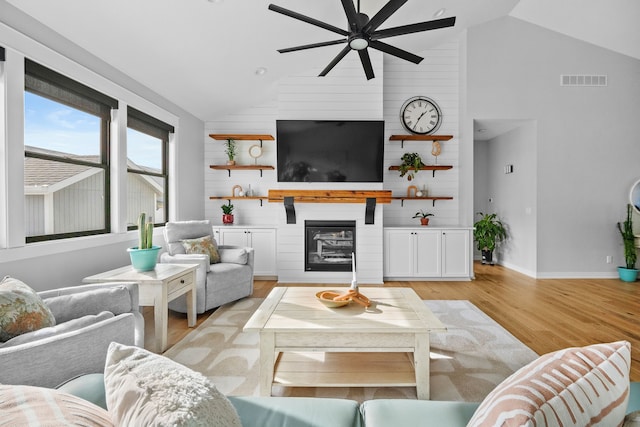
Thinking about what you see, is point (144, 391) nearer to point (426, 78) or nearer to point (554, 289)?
point (554, 289)

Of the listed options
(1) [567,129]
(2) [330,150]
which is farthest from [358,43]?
(1) [567,129]

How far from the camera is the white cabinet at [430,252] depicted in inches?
195

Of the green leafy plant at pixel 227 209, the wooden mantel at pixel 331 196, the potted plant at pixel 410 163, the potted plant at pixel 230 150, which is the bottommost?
the green leafy plant at pixel 227 209

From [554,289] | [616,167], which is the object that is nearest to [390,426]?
[554,289]

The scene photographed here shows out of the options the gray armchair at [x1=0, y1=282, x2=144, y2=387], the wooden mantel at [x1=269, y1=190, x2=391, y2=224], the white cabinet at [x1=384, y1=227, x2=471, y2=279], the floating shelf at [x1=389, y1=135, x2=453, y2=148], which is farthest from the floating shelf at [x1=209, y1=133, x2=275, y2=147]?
the gray armchair at [x1=0, y1=282, x2=144, y2=387]

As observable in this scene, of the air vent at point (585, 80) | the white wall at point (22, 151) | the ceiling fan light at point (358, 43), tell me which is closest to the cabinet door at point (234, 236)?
the white wall at point (22, 151)

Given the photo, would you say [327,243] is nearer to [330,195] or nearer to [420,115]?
[330,195]

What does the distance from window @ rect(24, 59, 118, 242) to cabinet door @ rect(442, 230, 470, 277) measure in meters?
4.31

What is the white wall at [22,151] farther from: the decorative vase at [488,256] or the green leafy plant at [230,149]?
the decorative vase at [488,256]

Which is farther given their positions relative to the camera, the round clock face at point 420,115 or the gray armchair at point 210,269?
the round clock face at point 420,115

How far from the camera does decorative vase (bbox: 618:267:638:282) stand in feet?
15.8

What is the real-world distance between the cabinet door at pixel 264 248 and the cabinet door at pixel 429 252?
2.14m

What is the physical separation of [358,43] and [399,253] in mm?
3057

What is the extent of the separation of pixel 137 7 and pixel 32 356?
2.61 meters
